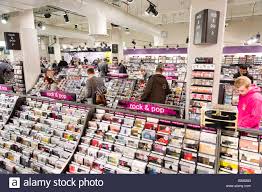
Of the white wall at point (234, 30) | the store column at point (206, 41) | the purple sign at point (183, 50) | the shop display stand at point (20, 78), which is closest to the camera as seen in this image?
the store column at point (206, 41)

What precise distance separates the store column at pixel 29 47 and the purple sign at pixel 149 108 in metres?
6.12

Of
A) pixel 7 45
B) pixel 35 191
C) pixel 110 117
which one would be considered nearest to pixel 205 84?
pixel 110 117

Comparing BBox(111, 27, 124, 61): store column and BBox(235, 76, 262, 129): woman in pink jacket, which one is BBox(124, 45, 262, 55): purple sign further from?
BBox(235, 76, 262, 129): woman in pink jacket

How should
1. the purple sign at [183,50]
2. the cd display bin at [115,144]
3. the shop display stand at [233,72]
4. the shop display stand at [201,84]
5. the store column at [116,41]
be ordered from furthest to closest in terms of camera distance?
1. the store column at [116,41]
2. the purple sign at [183,50]
3. the shop display stand at [233,72]
4. the shop display stand at [201,84]
5. the cd display bin at [115,144]

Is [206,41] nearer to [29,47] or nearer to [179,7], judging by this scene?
[29,47]

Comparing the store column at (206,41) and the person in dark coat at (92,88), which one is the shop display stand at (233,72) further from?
the person in dark coat at (92,88)

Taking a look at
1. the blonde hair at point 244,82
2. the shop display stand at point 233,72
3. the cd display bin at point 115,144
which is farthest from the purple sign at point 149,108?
the shop display stand at point 233,72

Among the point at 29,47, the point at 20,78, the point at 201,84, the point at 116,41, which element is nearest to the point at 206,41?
the point at 201,84

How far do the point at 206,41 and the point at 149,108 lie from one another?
2746 mm

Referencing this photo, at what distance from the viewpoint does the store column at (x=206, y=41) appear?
4.56m

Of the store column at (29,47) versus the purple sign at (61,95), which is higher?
the store column at (29,47)

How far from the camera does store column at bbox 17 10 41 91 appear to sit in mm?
7496

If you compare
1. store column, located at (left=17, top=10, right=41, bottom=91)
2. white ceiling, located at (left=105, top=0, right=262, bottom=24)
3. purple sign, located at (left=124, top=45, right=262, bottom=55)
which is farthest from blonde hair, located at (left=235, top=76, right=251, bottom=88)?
purple sign, located at (left=124, top=45, right=262, bottom=55)

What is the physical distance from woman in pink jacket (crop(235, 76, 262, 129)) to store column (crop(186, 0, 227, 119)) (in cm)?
213
